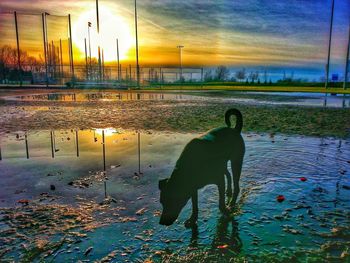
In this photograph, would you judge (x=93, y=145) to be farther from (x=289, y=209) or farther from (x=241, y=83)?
(x=241, y=83)

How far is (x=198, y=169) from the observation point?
340cm

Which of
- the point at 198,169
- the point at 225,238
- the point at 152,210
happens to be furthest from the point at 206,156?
the point at 152,210

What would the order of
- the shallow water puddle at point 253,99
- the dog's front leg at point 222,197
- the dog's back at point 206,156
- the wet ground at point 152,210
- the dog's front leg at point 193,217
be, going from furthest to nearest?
the shallow water puddle at point 253,99 < the dog's front leg at point 222,197 < the dog's front leg at point 193,217 < the dog's back at point 206,156 < the wet ground at point 152,210

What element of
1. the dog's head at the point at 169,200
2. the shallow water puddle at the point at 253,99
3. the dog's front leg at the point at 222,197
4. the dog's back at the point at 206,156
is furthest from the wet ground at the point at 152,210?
the shallow water puddle at the point at 253,99

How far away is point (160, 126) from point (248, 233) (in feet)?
27.6

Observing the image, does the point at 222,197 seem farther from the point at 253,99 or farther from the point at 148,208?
the point at 253,99

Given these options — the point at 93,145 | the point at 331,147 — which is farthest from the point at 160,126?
the point at 331,147

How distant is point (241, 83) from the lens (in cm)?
5722

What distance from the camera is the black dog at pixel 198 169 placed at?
3.18 m

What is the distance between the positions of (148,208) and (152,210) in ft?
0.30

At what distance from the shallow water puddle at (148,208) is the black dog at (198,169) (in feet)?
1.28

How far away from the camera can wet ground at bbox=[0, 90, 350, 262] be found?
10.2 ft

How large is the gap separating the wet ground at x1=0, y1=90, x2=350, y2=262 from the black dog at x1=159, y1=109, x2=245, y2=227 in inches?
15.3

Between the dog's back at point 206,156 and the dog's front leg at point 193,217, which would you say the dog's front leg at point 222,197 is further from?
the dog's front leg at point 193,217
